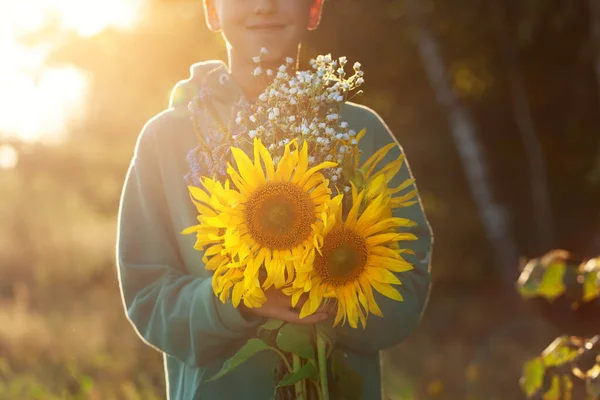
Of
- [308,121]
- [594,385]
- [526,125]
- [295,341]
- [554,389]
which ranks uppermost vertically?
[308,121]

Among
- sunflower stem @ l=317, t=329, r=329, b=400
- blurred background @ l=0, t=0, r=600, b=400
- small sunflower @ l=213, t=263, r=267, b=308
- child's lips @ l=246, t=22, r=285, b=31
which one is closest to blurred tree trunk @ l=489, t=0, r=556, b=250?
blurred background @ l=0, t=0, r=600, b=400

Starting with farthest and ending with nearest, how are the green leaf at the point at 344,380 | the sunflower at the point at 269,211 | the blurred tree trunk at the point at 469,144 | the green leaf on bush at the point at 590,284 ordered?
the blurred tree trunk at the point at 469,144
the green leaf on bush at the point at 590,284
the green leaf at the point at 344,380
the sunflower at the point at 269,211

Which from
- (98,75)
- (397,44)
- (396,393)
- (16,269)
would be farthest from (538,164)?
(16,269)

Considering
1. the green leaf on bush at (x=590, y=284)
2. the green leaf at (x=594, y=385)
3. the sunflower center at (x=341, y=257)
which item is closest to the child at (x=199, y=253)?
the sunflower center at (x=341, y=257)

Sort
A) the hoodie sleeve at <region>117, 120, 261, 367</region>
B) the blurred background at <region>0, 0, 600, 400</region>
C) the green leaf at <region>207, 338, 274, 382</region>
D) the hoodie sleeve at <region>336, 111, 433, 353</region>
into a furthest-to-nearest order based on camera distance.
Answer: the blurred background at <region>0, 0, 600, 400</region>, the hoodie sleeve at <region>336, 111, 433, 353</region>, the hoodie sleeve at <region>117, 120, 261, 367</region>, the green leaf at <region>207, 338, 274, 382</region>

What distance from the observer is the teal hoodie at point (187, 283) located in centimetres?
230

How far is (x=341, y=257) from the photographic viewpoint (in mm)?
1918

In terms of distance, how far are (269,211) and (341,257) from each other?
196 mm

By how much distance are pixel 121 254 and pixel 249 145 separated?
62cm

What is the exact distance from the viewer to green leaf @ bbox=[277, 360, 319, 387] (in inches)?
78.5

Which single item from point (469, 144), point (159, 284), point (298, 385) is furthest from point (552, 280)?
point (469, 144)

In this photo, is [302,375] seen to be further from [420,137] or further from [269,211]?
[420,137]

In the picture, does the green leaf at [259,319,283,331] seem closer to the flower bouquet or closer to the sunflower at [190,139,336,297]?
the flower bouquet

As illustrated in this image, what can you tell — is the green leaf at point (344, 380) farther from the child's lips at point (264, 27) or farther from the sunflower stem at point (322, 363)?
the child's lips at point (264, 27)
